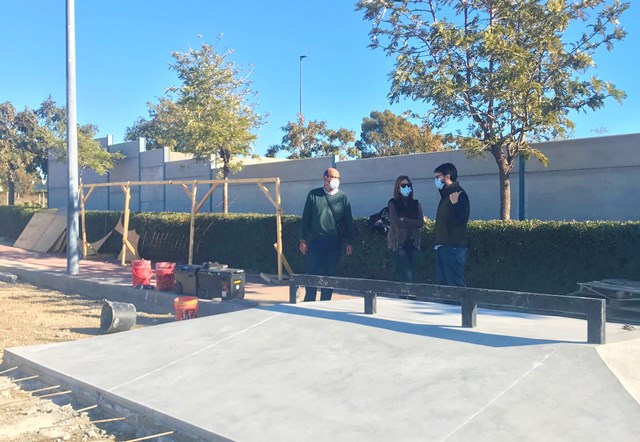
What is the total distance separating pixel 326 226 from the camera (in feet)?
24.7

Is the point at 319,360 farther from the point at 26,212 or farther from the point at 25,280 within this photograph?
the point at 26,212

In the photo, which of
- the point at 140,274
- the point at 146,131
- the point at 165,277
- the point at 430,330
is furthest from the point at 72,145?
the point at 146,131

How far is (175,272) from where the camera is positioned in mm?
10484

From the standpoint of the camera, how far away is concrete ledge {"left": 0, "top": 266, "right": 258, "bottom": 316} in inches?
367

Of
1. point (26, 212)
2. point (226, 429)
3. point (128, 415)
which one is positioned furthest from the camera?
point (26, 212)

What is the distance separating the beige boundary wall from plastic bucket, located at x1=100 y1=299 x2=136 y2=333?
8565mm

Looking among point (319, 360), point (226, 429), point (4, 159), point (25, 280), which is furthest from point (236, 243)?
point (4, 159)

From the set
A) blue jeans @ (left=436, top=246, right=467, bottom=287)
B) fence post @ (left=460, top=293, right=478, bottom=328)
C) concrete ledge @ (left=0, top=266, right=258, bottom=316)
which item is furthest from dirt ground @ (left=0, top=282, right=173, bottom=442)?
blue jeans @ (left=436, top=246, right=467, bottom=287)

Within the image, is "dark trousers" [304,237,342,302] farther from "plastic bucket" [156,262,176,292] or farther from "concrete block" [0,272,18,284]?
"concrete block" [0,272,18,284]

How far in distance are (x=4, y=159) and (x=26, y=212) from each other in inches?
520

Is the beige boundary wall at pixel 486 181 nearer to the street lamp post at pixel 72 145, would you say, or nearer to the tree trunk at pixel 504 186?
the tree trunk at pixel 504 186

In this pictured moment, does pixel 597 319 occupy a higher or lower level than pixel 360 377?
higher

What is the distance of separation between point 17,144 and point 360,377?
39.6 m

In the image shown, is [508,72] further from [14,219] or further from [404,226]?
[14,219]
